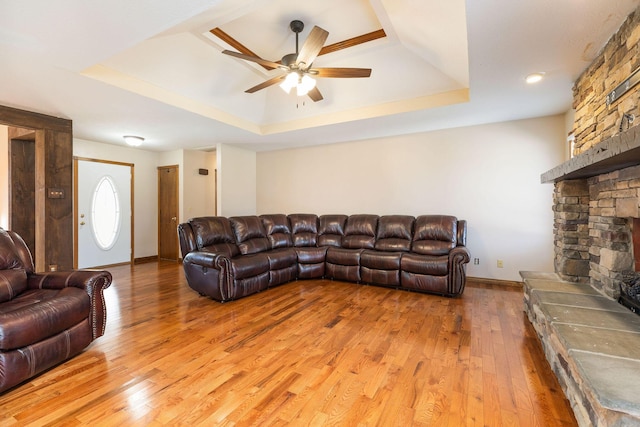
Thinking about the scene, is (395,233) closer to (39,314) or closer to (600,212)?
(600,212)

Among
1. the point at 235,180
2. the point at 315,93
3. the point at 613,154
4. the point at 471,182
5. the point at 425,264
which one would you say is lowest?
the point at 425,264

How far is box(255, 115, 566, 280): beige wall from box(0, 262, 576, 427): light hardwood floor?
4.05 feet

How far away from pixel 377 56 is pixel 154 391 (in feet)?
12.5

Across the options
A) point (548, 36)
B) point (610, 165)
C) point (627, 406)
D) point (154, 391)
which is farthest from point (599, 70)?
point (154, 391)

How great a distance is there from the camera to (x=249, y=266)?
3670 millimetres

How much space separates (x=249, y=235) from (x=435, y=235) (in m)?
2.86

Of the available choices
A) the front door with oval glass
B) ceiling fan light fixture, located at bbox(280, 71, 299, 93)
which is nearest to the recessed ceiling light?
ceiling fan light fixture, located at bbox(280, 71, 299, 93)

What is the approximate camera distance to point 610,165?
6.21ft

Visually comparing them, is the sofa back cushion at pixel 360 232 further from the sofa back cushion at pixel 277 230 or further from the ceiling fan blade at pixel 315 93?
the ceiling fan blade at pixel 315 93

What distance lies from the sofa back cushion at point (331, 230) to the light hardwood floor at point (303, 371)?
1.76 m

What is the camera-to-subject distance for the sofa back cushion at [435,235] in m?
4.05

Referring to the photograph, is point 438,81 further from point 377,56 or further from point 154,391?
point 154,391

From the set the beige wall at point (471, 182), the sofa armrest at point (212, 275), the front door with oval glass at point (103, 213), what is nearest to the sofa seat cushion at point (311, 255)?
the beige wall at point (471, 182)

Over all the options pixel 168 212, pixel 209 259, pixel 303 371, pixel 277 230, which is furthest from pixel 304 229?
pixel 303 371
